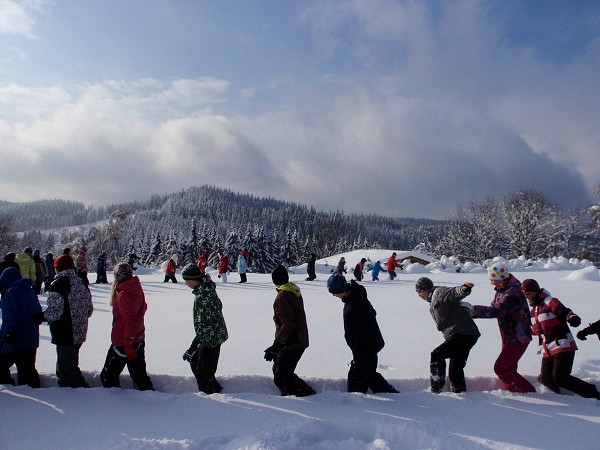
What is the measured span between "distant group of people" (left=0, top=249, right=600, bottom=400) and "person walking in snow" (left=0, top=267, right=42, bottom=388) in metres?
0.01

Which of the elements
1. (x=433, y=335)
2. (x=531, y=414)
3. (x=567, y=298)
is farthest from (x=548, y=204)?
(x=531, y=414)

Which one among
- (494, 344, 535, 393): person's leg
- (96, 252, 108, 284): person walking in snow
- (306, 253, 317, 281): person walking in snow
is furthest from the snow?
(306, 253, 317, 281): person walking in snow

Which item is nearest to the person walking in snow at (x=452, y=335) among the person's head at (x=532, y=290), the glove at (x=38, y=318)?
the person's head at (x=532, y=290)

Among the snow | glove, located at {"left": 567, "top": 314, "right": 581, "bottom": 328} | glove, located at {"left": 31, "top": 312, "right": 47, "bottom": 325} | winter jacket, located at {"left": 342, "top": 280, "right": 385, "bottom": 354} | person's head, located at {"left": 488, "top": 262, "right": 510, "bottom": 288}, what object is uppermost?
person's head, located at {"left": 488, "top": 262, "right": 510, "bottom": 288}

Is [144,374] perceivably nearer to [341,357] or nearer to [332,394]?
[332,394]

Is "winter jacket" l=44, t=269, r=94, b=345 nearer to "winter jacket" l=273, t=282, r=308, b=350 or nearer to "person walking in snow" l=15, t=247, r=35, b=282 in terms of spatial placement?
"winter jacket" l=273, t=282, r=308, b=350

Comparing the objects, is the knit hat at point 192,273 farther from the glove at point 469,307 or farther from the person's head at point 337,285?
the glove at point 469,307

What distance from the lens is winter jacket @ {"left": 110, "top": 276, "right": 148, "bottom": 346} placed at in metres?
4.23

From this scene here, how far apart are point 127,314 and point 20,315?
1.33 meters

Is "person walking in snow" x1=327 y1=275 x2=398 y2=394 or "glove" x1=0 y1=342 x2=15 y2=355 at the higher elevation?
"person walking in snow" x1=327 y1=275 x2=398 y2=394

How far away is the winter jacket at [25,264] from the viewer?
10.2m

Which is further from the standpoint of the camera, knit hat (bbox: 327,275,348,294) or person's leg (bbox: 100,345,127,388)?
person's leg (bbox: 100,345,127,388)

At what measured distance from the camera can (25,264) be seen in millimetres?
10367

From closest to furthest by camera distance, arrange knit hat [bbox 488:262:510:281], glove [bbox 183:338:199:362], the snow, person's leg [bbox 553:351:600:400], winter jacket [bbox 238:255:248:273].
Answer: the snow
person's leg [bbox 553:351:600:400]
knit hat [bbox 488:262:510:281]
glove [bbox 183:338:199:362]
winter jacket [bbox 238:255:248:273]
